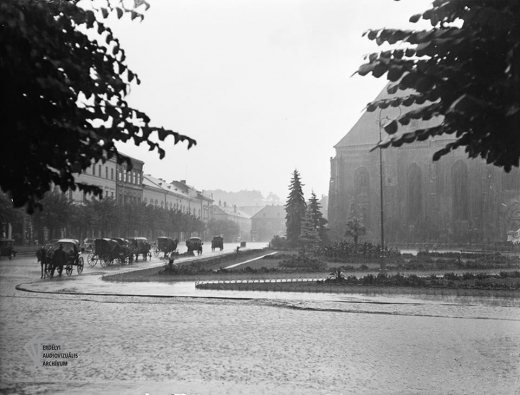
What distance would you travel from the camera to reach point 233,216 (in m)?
142

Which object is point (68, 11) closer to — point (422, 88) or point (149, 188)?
point (422, 88)

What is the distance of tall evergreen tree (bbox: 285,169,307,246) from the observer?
191 feet

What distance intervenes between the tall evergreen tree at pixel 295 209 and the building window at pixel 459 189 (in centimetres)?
1605

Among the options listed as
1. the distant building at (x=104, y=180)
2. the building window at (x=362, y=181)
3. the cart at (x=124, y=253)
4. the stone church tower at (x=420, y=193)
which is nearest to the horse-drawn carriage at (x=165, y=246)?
the distant building at (x=104, y=180)

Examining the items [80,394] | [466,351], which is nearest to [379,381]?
[466,351]

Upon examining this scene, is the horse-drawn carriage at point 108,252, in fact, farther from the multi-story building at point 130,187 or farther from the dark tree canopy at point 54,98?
the dark tree canopy at point 54,98

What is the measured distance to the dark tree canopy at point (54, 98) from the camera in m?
3.96

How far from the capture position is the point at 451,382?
256 inches

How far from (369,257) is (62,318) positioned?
906 inches

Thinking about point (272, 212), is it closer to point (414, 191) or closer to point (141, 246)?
point (414, 191)

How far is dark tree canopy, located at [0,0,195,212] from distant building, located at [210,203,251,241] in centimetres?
11276

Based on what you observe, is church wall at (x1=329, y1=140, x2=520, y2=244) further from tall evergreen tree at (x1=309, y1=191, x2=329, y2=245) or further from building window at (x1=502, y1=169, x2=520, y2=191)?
tall evergreen tree at (x1=309, y1=191, x2=329, y2=245)

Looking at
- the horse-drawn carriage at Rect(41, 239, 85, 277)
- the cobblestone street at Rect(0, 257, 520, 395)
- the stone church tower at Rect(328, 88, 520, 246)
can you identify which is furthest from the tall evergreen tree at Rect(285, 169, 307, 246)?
the cobblestone street at Rect(0, 257, 520, 395)

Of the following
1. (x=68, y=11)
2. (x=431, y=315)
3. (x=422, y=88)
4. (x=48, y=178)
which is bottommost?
(x=431, y=315)
